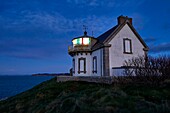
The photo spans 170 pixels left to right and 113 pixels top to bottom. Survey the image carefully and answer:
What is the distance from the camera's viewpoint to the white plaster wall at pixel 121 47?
A: 57.0 ft

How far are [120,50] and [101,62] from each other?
2.87 m

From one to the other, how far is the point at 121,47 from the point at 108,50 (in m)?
2.01

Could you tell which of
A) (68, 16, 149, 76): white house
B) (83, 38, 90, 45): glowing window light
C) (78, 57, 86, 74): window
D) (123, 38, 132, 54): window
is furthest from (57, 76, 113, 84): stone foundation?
(123, 38, 132, 54): window

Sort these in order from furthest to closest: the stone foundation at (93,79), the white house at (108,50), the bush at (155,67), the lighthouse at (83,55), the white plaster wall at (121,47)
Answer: the lighthouse at (83,55)
the white plaster wall at (121,47)
the white house at (108,50)
the stone foundation at (93,79)
the bush at (155,67)

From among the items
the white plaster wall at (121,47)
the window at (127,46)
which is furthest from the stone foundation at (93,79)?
the window at (127,46)

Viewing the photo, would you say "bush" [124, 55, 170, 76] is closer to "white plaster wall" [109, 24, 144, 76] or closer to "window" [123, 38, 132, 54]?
"white plaster wall" [109, 24, 144, 76]

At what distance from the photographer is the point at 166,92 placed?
28.7ft

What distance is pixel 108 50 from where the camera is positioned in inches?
675

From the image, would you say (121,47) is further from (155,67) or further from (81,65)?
(155,67)

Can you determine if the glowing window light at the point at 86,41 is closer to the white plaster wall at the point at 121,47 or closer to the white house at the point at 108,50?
the white house at the point at 108,50

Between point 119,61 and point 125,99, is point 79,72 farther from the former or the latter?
point 125,99

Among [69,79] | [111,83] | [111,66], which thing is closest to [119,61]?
[111,66]

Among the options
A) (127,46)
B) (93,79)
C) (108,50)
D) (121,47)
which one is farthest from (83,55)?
(127,46)

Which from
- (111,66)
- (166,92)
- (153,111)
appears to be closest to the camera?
(153,111)
